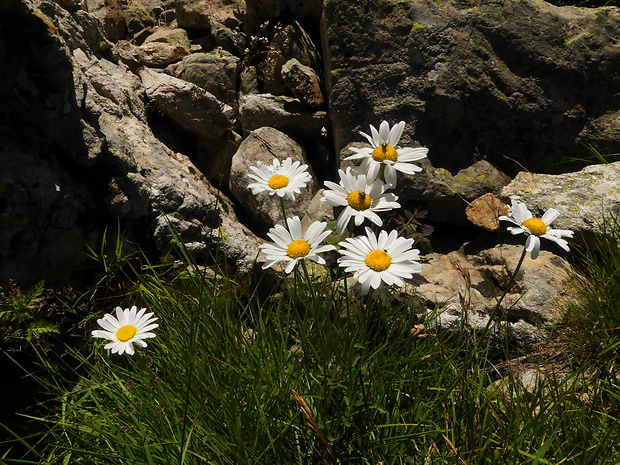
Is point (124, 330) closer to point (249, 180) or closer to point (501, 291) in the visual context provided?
point (249, 180)

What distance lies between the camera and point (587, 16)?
3461 mm

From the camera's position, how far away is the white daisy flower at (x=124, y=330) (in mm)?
1832

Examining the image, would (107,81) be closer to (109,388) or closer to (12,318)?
(12,318)

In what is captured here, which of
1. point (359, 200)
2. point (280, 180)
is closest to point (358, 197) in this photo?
point (359, 200)

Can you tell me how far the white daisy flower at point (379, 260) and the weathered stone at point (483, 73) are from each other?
6.54ft

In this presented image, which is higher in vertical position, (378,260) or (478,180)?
(378,260)

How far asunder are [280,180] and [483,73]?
88.0 inches

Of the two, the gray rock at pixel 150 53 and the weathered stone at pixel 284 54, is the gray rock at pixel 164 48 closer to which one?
the gray rock at pixel 150 53

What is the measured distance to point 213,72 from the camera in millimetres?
4020

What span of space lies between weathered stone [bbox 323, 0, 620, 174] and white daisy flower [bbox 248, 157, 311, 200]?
1.69 meters

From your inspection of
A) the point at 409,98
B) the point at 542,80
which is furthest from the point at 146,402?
the point at 542,80

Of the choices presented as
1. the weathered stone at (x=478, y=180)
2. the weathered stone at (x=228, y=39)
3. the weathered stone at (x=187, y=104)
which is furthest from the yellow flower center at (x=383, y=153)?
the weathered stone at (x=228, y=39)

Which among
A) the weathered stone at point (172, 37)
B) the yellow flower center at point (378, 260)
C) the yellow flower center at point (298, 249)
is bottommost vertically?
the yellow flower center at point (298, 249)

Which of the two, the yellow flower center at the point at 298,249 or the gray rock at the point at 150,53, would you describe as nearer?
the yellow flower center at the point at 298,249
